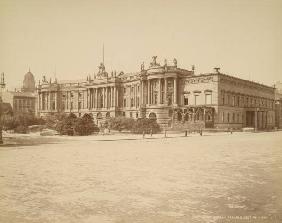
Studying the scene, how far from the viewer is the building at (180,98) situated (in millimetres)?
57375

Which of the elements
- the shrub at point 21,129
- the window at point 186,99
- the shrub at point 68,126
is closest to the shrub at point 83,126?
the shrub at point 68,126

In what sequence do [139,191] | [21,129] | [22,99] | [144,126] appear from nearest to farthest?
[139,191]
[144,126]
[21,129]
[22,99]

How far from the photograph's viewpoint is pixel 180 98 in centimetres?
6144

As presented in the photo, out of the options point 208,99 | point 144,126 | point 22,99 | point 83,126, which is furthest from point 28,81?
point 22,99

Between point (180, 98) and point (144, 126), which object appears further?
point (180, 98)

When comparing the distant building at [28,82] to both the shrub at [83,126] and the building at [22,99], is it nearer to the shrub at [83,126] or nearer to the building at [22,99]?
the building at [22,99]

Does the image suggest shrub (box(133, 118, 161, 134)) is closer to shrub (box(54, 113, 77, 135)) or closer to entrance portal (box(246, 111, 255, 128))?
shrub (box(54, 113, 77, 135))

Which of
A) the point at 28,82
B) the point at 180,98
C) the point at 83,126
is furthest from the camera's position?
the point at 28,82

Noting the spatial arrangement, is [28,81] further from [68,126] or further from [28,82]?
[68,126]

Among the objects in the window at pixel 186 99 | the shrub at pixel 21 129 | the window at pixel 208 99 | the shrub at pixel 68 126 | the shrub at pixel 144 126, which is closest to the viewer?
the shrub at pixel 68 126

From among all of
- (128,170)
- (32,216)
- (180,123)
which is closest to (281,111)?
(180,123)

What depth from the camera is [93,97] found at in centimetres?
7900

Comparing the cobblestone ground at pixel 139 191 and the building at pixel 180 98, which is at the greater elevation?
the building at pixel 180 98

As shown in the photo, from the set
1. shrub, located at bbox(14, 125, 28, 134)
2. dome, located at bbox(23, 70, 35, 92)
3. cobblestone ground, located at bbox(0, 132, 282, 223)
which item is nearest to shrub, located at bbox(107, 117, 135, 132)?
shrub, located at bbox(14, 125, 28, 134)
